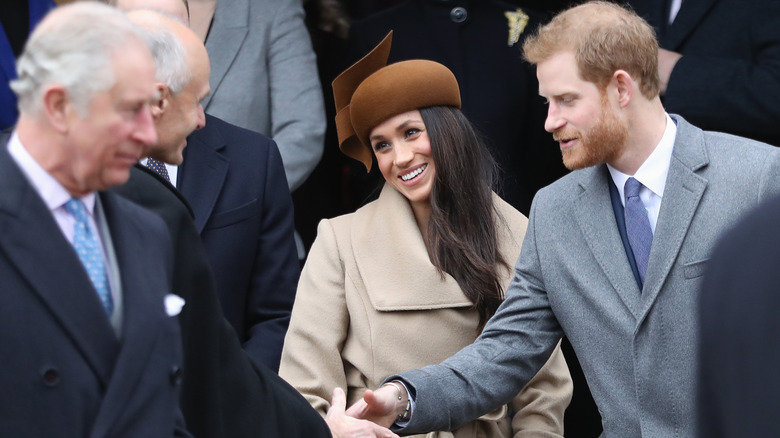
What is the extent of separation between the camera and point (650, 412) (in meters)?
3.12

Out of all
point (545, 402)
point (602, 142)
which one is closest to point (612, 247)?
point (602, 142)

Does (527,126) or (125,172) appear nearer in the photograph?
(125,172)

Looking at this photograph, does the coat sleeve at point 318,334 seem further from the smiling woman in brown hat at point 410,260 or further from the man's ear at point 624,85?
the man's ear at point 624,85

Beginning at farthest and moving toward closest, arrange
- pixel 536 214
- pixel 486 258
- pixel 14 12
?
pixel 14 12, pixel 486 258, pixel 536 214

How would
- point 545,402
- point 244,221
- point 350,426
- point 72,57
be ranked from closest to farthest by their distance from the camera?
point 72,57 → point 350,426 → point 545,402 → point 244,221

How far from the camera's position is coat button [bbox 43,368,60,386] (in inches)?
78.3

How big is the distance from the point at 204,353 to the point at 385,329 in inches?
49.2

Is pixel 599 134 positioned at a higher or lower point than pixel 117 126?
lower

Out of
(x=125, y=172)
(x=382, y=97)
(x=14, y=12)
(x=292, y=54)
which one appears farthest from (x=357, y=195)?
(x=125, y=172)

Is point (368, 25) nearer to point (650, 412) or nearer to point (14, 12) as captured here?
point (14, 12)

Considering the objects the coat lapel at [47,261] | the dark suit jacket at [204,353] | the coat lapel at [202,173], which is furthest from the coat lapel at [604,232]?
the coat lapel at [47,261]

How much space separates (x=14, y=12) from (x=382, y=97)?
1400 mm

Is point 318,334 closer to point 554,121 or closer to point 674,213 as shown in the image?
point 554,121

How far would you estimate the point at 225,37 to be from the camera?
4.54 metres
